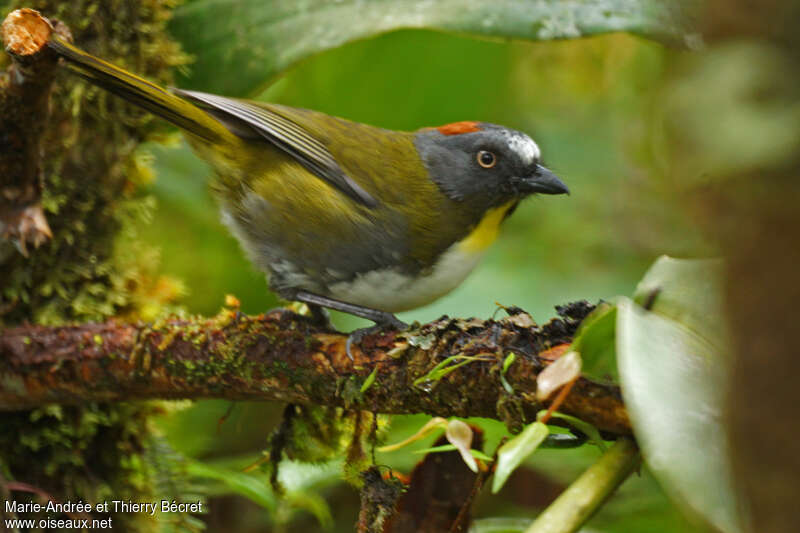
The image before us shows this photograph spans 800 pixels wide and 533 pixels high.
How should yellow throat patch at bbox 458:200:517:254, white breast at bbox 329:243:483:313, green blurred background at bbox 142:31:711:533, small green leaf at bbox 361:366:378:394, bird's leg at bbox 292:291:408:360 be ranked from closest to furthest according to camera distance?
1. small green leaf at bbox 361:366:378:394
2. bird's leg at bbox 292:291:408:360
3. white breast at bbox 329:243:483:313
4. yellow throat patch at bbox 458:200:517:254
5. green blurred background at bbox 142:31:711:533

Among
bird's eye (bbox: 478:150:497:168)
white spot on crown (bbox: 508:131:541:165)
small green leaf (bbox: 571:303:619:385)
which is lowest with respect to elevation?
small green leaf (bbox: 571:303:619:385)

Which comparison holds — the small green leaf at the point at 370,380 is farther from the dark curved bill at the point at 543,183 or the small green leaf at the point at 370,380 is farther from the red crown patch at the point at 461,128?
the red crown patch at the point at 461,128

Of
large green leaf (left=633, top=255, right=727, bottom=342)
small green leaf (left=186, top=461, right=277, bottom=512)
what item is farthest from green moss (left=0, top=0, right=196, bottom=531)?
large green leaf (left=633, top=255, right=727, bottom=342)

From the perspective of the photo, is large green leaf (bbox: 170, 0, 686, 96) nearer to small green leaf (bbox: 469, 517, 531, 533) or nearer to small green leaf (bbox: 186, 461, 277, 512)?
small green leaf (bbox: 186, 461, 277, 512)

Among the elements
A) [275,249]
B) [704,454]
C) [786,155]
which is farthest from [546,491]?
[786,155]

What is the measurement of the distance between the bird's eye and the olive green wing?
0.42 meters

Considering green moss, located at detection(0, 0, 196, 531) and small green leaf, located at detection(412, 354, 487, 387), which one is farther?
green moss, located at detection(0, 0, 196, 531)

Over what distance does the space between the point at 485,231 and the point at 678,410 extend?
1.63 metres

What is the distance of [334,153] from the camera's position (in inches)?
115

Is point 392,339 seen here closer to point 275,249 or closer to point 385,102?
point 275,249

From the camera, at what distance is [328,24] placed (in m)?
2.90

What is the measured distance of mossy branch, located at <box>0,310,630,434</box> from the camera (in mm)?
1786

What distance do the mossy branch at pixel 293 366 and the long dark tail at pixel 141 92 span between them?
68 cm

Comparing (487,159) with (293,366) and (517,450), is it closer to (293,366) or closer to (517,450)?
(293,366)
